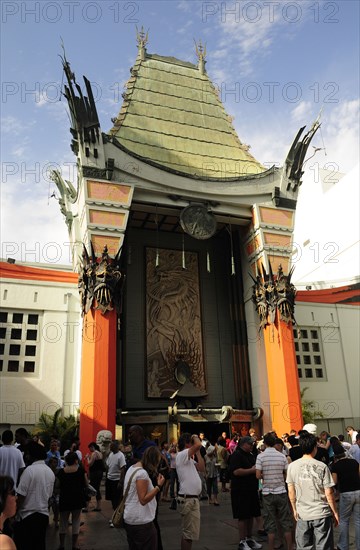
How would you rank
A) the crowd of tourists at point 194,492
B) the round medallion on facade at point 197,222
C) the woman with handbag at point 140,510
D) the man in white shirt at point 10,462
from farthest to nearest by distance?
the round medallion on facade at point 197,222
the man in white shirt at point 10,462
the crowd of tourists at point 194,492
the woman with handbag at point 140,510

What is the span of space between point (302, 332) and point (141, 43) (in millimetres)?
19871

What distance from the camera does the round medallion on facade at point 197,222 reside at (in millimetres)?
21141

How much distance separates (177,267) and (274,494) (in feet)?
59.6

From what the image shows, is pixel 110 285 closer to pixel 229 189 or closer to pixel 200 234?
pixel 200 234

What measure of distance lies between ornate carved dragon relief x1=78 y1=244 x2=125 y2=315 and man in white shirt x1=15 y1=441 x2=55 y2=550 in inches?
509

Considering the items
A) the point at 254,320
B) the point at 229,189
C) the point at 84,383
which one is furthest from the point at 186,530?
the point at 229,189

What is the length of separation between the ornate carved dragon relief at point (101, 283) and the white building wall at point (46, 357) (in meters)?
2.37

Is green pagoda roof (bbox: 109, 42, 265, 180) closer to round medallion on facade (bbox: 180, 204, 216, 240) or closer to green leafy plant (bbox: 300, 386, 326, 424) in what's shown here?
round medallion on facade (bbox: 180, 204, 216, 240)

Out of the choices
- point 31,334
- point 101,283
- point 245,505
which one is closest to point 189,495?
point 245,505

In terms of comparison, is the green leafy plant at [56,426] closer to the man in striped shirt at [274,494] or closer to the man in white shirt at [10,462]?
the man in white shirt at [10,462]

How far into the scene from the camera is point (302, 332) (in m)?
25.3

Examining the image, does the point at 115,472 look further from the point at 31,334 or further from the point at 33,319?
the point at 33,319

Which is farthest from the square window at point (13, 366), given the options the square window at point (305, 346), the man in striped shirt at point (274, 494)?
the man in striped shirt at point (274, 494)

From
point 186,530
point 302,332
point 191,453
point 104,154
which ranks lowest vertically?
point 186,530
